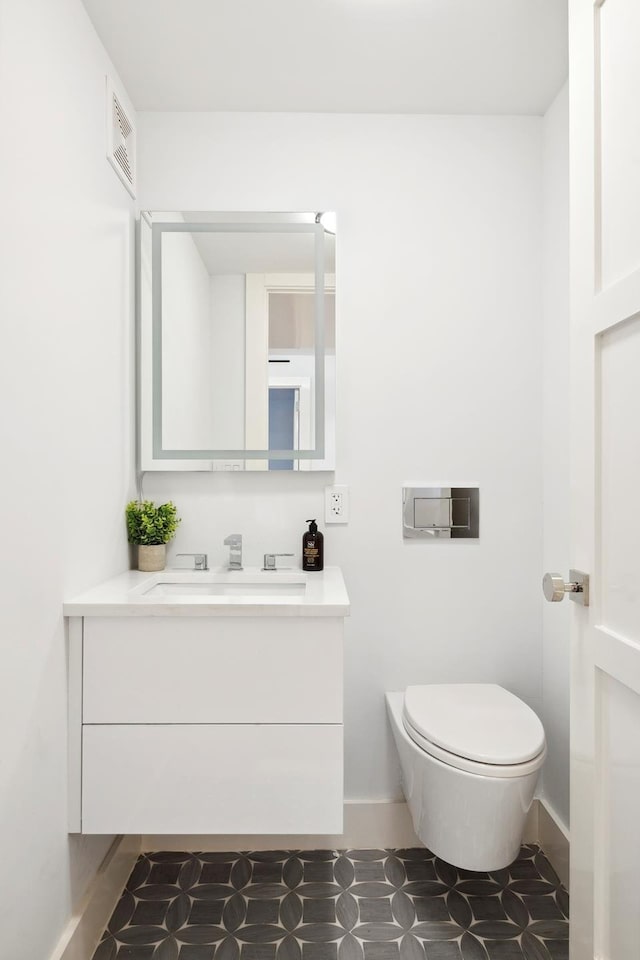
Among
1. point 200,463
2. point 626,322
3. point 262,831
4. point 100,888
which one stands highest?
point 626,322

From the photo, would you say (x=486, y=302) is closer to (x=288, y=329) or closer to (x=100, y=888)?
(x=288, y=329)

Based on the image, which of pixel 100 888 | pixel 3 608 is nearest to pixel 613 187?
pixel 3 608

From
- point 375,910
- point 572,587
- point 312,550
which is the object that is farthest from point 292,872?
point 572,587

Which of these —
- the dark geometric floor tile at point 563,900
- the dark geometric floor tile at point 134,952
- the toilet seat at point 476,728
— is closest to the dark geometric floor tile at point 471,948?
the dark geometric floor tile at point 563,900

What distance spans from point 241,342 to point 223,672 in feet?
3.45

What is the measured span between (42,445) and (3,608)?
1.13 ft

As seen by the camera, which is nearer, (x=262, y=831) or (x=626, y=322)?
(x=626, y=322)

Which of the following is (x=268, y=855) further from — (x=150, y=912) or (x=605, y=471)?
(x=605, y=471)

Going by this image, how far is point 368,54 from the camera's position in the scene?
5.49ft

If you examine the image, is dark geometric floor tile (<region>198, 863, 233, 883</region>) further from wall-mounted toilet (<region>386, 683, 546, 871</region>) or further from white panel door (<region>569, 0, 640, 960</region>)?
white panel door (<region>569, 0, 640, 960</region>)

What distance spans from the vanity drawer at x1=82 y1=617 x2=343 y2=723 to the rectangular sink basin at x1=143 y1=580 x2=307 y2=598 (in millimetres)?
317

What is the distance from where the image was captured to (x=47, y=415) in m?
1.27

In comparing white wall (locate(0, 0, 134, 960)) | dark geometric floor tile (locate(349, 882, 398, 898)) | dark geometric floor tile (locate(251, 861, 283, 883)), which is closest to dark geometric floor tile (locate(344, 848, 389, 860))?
dark geometric floor tile (locate(349, 882, 398, 898))

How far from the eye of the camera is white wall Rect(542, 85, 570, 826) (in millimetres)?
1796
